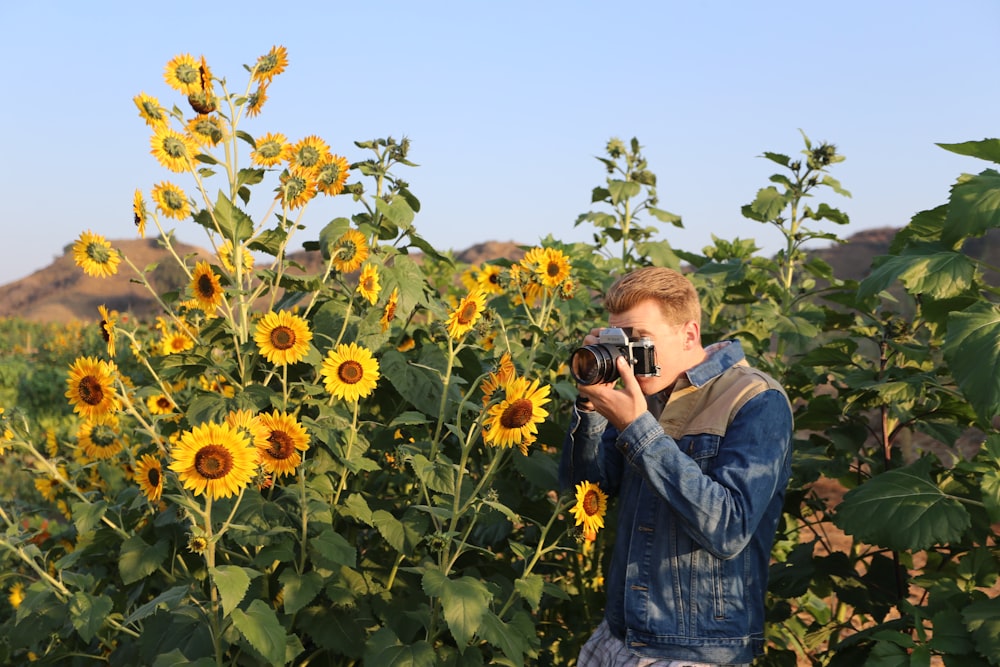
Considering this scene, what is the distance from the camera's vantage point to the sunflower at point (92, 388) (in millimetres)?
2975

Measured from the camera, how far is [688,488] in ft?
7.59

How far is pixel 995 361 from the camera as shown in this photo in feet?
7.73

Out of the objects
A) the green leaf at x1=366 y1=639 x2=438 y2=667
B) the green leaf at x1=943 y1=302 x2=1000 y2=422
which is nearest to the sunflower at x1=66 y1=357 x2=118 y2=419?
the green leaf at x1=366 y1=639 x2=438 y2=667

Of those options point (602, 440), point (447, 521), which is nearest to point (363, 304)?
point (447, 521)

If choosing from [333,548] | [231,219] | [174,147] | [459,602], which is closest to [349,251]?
[231,219]

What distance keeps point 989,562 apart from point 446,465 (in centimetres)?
173

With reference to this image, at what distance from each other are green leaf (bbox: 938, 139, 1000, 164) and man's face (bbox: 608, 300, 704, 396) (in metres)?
0.96

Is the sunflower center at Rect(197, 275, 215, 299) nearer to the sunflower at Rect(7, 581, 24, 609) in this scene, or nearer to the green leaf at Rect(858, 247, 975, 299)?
the green leaf at Rect(858, 247, 975, 299)

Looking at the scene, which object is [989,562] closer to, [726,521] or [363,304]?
[726,521]

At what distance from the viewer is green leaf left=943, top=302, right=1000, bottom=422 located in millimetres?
2352

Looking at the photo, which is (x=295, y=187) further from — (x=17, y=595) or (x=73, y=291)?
(x=73, y=291)

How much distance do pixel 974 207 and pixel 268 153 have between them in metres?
2.23

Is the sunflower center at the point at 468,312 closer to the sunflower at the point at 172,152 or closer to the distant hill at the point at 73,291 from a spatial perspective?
the sunflower at the point at 172,152

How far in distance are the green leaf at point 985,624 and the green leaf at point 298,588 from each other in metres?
1.78
